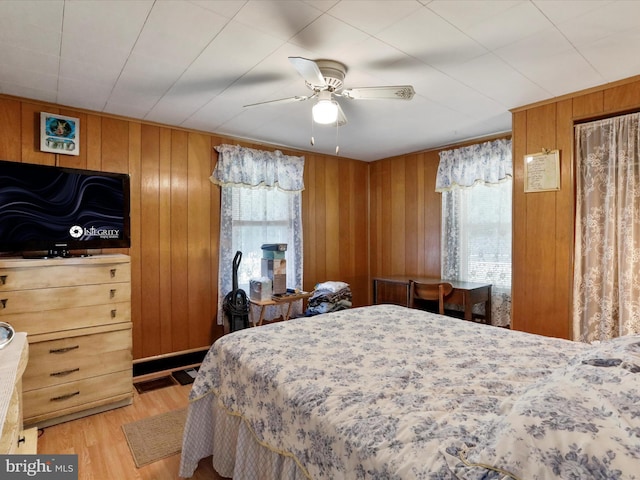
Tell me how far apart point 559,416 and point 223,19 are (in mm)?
2007

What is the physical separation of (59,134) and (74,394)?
1996 mm

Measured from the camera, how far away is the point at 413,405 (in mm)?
1194

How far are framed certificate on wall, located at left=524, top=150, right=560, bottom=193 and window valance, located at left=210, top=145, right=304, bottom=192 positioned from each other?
236cm

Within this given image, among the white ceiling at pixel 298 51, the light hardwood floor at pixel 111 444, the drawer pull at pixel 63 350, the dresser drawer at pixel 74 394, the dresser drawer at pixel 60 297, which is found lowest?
the light hardwood floor at pixel 111 444

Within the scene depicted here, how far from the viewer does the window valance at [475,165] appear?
3.62m

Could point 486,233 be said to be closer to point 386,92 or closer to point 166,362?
point 386,92

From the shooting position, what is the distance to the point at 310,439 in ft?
3.95

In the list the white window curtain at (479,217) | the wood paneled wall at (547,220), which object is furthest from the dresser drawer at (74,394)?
the white window curtain at (479,217)

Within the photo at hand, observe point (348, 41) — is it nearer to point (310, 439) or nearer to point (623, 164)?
point (310, 439)

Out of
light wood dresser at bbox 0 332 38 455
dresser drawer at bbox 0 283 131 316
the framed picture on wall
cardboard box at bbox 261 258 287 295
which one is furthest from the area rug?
the framed picture on wall

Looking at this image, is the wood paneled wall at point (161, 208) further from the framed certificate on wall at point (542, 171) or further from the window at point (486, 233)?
the framed certificate on wall at point (542, 171)

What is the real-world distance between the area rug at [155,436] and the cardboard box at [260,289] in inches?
50.6

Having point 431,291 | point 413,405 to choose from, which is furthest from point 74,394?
point 431,291

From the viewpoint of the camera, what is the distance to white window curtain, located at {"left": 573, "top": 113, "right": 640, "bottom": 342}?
2436 mm
